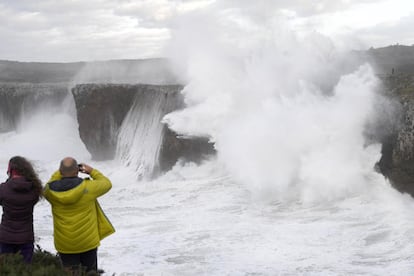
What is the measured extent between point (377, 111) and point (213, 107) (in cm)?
554

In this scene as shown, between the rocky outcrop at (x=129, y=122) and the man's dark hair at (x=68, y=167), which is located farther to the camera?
the rocky outcrop at (x=129, y=122)

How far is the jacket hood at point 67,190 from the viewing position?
4.24m

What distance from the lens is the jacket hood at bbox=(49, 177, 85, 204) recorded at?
424 centimetres

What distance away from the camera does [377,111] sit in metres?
12.2

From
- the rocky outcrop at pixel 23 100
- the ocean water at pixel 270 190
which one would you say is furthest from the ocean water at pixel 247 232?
the rocky outcrop at pixel 23 100

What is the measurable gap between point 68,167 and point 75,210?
34 centimetres

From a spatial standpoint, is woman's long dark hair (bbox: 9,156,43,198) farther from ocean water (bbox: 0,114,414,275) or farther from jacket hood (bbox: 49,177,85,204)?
ocean water (bbox: 0,114,414,275)

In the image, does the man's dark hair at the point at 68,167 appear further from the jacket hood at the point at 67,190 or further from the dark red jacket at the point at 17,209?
the dark red jacket at the point at 17,209

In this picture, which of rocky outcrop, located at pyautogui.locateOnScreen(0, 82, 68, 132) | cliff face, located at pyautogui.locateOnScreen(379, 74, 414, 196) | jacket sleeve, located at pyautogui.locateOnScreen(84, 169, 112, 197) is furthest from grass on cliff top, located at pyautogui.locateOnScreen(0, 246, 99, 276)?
rocky outcrop, located at pyautogui.locateOnScreen(0, 82, 68, 132)

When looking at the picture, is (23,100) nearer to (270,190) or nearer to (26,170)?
(270,190)

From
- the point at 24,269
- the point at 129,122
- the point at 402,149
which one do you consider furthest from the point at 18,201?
the point at 129,122

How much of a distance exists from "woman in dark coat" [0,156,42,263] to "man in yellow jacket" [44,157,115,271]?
0.13 m

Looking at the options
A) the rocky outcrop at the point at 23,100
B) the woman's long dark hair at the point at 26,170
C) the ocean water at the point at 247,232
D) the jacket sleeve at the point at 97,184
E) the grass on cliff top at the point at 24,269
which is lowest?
the ocean water at the point at 247,232

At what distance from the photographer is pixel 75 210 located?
432cm
